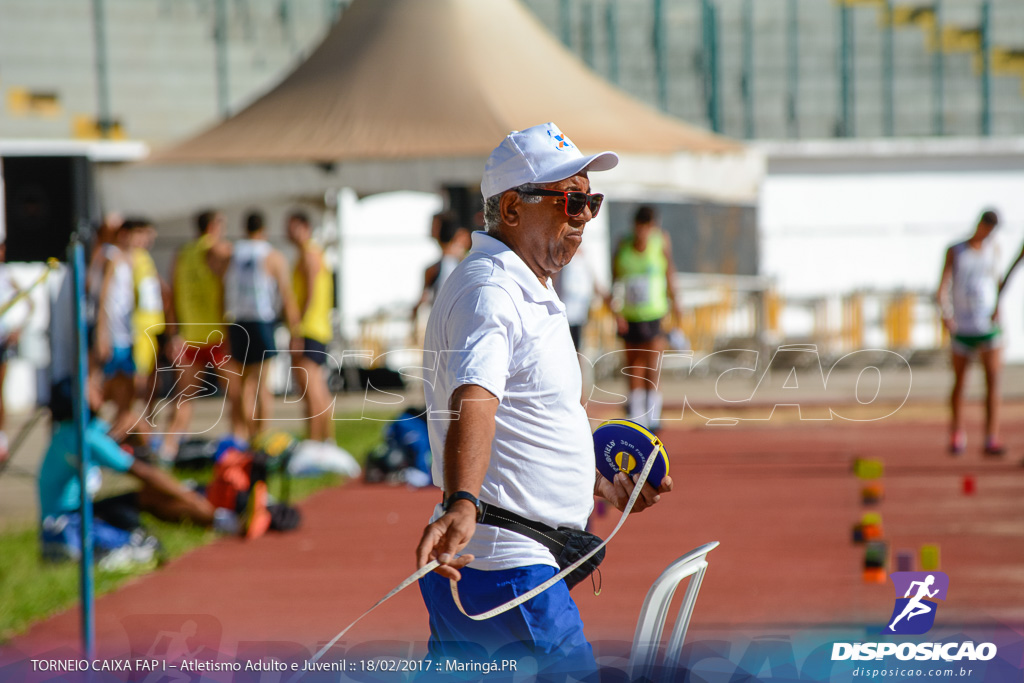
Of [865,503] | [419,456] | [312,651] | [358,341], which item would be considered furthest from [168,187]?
[312,651]

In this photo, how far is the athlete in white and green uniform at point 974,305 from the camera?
9.34 m

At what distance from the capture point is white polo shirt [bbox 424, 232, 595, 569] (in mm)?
2645

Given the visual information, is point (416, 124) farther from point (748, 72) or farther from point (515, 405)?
point (748, 72)

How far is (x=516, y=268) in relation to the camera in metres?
2.74

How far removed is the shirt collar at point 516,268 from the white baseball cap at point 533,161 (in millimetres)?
117

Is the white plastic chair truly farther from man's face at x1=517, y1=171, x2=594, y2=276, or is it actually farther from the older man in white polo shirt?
man's face at x1=517, y1=171, x2=594, y2=276

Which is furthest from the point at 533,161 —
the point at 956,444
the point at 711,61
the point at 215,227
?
the point at 711,61

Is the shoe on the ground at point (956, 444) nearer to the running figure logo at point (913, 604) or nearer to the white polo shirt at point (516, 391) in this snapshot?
the running figure logo at point (913, 604)

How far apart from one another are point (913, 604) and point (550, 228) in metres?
2.33

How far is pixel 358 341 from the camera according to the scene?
17016 millimetres

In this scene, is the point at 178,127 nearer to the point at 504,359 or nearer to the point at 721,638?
the point at 721,638

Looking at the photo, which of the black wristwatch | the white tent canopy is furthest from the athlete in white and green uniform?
the black wristwatch

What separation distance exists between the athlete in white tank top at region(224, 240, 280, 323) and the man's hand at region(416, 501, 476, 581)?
739cm

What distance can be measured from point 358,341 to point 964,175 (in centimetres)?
955
